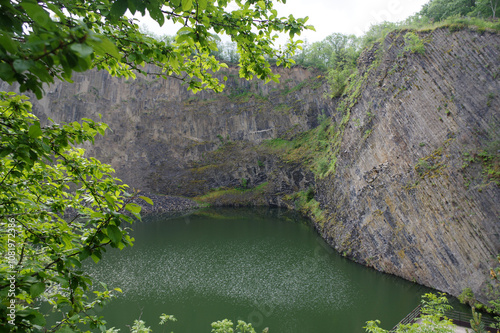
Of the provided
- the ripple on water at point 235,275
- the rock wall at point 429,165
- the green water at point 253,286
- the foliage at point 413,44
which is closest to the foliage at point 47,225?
the green water at point 253,286

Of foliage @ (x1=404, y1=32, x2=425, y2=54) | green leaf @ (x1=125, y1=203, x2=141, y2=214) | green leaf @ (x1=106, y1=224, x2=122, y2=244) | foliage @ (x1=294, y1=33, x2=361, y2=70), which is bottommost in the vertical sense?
green leaf @ (x1=106, y1=224, x2=122, y2=244)

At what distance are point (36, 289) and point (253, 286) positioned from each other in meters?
15.8

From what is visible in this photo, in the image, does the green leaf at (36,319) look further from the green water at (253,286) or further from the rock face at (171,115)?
the rock face at (171,115)

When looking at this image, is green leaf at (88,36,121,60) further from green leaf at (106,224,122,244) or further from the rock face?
the rock face

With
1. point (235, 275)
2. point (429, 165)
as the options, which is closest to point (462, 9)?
point (429, 165)

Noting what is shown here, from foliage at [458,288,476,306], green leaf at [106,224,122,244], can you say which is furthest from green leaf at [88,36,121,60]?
foliage at [458,288,476,306]

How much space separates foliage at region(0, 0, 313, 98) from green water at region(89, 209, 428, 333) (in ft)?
28.2

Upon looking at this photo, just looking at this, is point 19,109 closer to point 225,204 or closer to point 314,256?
point 314,256

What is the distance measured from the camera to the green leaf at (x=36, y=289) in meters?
1.54

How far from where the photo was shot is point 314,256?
797 inches

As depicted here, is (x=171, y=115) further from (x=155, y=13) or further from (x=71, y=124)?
(x=155, y=13)

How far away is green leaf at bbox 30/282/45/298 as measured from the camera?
60.8 inches

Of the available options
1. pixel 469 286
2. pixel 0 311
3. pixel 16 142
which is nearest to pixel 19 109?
pixel 16 142

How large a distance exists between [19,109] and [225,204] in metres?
44.0
